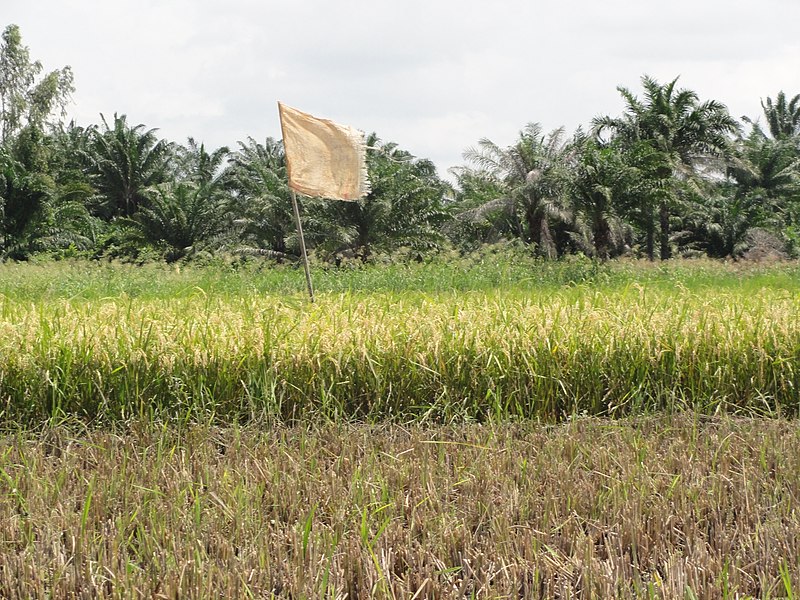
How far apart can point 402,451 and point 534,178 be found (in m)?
16.7

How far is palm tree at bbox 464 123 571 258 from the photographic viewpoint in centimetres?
1862

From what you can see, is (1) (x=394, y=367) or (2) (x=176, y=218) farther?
(2) (x=176, y=218)

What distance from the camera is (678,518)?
227cm

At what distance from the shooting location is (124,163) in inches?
942

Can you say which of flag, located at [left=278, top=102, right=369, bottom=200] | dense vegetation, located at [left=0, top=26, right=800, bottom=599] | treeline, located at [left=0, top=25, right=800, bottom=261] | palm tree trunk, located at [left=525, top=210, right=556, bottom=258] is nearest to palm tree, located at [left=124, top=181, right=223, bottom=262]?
treeline, located at [left=0, top=25, right=800, bottom=261]

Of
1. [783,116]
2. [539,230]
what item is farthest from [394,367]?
[783,116]

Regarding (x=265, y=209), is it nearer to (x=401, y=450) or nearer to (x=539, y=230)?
(x=539, y=230)

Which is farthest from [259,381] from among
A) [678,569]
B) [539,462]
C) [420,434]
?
[678,569]

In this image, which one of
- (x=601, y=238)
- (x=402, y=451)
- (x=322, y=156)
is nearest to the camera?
(x=402, y=451)

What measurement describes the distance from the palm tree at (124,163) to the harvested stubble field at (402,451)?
67.9ft

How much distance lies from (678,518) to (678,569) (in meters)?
0.41

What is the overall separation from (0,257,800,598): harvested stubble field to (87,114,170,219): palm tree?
20.7m

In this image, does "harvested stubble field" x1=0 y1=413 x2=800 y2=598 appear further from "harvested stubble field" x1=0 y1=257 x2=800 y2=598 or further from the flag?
the flag

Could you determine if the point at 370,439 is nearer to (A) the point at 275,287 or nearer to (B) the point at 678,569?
(B) the point at 678,569
